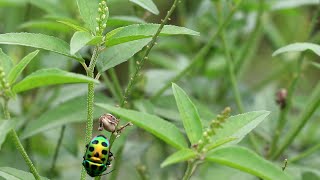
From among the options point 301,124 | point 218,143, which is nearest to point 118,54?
point 218,143

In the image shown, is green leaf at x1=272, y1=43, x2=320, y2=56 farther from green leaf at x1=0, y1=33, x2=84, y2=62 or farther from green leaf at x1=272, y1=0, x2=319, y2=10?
green leaf at x1=272, y1=0, x2=319, y2=10

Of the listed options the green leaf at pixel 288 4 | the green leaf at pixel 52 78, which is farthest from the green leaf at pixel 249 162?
the green leaf at pixel 288 4

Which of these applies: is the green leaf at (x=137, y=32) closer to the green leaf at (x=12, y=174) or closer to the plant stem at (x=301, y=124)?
the green leaf at (x=12, y=174)

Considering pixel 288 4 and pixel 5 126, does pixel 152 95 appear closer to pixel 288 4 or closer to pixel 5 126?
pixel 288 4

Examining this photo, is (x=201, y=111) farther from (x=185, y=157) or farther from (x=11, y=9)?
(x=11, y=9)

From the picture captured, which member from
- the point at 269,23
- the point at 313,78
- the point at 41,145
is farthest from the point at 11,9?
the point at 313,78

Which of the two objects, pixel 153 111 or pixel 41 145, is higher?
pixel 153 111
